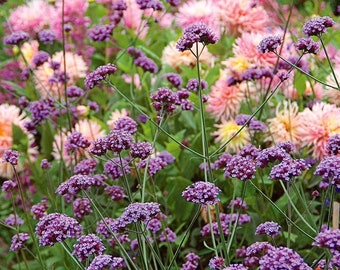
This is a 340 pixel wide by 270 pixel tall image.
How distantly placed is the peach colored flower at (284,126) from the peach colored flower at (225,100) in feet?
0.58

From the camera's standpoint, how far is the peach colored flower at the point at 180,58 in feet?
8.84

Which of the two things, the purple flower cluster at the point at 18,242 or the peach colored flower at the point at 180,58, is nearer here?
the purple flower cluster at the point at 18,242

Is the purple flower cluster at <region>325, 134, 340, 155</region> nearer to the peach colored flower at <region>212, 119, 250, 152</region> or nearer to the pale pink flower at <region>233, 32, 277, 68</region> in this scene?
the peach colored flower at <region>212, 119, 250, 152</region>

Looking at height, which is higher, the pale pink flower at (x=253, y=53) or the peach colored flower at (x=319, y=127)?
the pale pink flower at (x=253, y=53)

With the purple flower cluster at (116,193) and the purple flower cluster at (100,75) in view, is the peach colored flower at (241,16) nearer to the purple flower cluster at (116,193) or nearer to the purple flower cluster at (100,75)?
the purple flower cluster at (116,193)

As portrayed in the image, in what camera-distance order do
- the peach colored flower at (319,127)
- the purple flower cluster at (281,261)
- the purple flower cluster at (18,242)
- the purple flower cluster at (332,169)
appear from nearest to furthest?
1. the purple flower cluster at (281,261)
2. the purple flower cluster at (332,169)
3. the purple flower cluster at (18,242)
4. the peach colored flower at (319,127)

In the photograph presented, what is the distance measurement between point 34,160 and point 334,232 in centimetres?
170

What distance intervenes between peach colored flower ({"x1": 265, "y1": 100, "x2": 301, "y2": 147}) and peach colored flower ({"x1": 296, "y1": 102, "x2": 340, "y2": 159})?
45mm

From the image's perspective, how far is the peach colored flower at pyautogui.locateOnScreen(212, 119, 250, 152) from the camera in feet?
7.43

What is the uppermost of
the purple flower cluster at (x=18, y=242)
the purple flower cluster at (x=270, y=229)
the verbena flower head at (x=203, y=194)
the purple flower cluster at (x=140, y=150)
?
the purple flower cluster at (x=140, y=150)

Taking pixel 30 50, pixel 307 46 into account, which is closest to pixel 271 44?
pixel 307 46

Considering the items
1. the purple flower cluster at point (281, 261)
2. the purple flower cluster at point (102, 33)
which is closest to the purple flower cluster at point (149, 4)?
the purple flower cluster at point (102, 33)

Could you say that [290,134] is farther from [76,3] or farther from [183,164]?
[76,3]

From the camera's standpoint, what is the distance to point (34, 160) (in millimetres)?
2541
